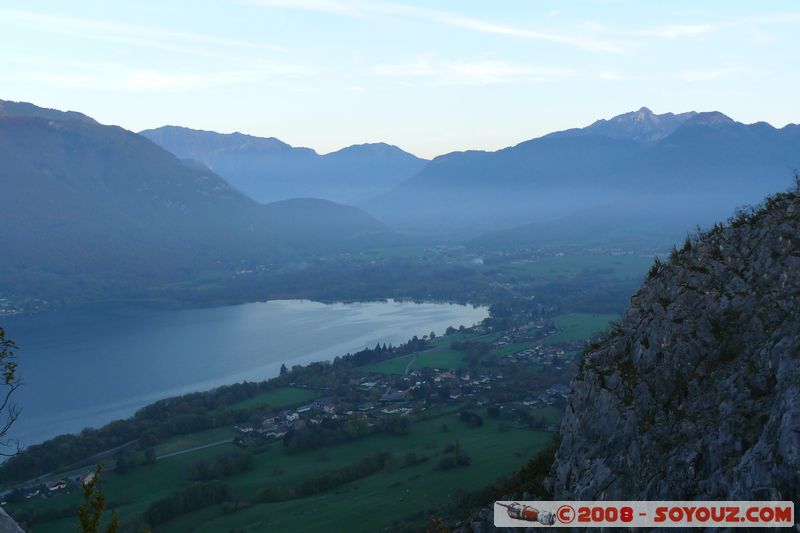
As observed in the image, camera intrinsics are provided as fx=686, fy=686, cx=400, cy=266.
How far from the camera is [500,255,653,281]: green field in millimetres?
86713

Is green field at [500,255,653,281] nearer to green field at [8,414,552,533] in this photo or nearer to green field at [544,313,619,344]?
green field at [544,313,619,344]

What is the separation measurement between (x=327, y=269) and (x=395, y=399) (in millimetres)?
67014

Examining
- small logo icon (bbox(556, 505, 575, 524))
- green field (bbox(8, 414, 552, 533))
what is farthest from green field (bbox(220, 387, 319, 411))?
small logo icon (bbox(556, 505, 575, 524))

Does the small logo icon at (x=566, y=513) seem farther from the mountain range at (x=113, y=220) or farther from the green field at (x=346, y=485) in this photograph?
the mountain range at (x=113, y=220)

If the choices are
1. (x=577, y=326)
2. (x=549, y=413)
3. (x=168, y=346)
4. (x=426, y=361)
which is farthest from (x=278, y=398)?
(x=577, y=326)

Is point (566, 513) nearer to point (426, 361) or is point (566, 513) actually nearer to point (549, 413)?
point (549, 413)

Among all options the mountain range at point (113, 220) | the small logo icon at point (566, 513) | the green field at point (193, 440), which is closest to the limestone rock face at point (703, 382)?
the small logo icon at point (566, 513)

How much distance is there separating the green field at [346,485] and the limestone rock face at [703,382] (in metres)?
12.9

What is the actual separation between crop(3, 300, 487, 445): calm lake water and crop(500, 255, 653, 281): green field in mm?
21309

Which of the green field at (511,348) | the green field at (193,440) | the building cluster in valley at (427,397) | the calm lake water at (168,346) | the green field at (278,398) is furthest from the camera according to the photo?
the green field at (511,348)

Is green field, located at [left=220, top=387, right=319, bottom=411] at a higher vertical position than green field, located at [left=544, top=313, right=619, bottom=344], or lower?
lower

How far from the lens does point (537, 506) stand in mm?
8859

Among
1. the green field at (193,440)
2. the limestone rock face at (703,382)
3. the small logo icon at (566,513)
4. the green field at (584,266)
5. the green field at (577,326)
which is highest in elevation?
the limestone rock face at (703,382)

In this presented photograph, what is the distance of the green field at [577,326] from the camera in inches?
2098
